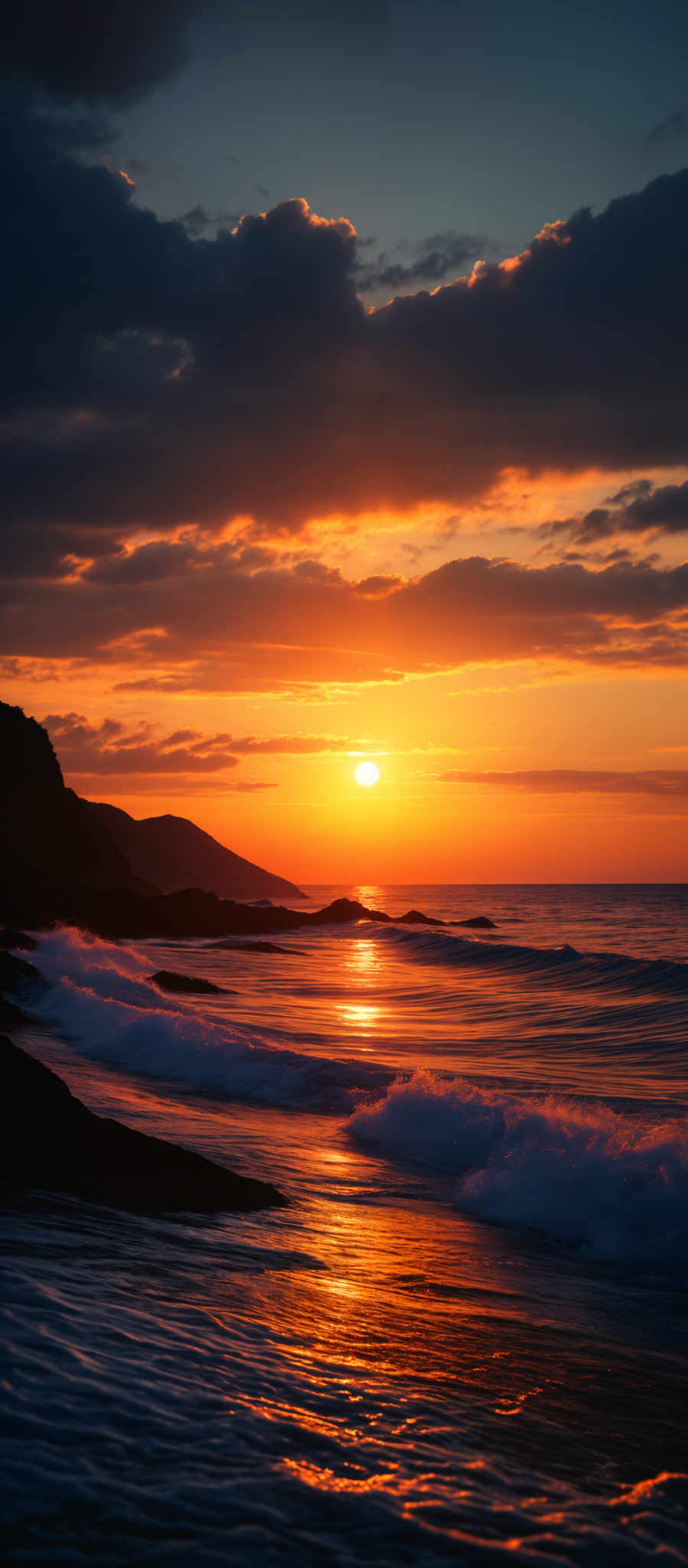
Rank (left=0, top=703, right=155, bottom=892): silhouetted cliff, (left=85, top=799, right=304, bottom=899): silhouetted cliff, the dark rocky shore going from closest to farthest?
the dark rocky shore
(left=0, top=703, right=155, bottom=892): silhouetted cliff
(left=85, top=799, right=304, bottom=899): silhouetted cliff

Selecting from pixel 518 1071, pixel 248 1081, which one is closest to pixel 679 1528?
pixel 248 1081

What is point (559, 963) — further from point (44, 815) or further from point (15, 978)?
point (44, 815)

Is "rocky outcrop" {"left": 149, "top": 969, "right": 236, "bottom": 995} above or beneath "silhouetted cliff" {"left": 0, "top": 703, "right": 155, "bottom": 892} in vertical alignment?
beneath

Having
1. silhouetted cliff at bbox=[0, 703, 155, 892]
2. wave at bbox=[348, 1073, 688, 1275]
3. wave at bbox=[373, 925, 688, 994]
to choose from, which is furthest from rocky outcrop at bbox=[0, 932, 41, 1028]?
silhouetted cliff at bbox=[0, 703, 155, 892]

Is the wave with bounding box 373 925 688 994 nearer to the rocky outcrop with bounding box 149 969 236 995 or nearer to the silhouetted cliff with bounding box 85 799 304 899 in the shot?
the rocky outcrop with bounding box 149 969 236 995

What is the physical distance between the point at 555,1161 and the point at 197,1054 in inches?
282

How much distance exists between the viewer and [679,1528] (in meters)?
3.30

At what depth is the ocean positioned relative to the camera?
293 centimetres

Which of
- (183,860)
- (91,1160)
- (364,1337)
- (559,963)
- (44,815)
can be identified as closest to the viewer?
(364,1337)

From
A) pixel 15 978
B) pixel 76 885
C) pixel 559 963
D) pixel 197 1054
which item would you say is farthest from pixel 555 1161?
pixel 76 885

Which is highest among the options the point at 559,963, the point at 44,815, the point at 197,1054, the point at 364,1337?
the point at 44,815

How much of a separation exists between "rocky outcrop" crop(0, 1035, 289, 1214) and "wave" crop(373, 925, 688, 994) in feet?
65.5

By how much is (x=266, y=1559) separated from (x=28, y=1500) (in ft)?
2.38

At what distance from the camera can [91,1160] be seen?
22.1ft
